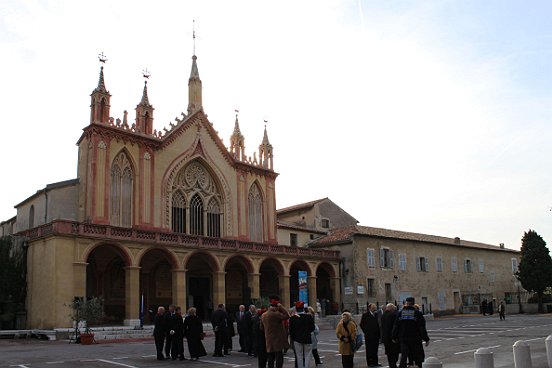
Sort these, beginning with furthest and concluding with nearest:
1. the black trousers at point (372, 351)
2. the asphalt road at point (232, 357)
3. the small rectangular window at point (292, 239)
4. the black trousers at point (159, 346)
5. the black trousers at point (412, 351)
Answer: the small rectangular window at point (292, 239)
the black trousers at point (159, 346)
the asphalt road at point (232, 357)
the black trousers at point (372, 351)
the black trousers at point (412, 351)

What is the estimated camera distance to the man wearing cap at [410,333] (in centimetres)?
1205

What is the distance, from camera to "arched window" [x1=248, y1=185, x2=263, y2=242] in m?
42.0

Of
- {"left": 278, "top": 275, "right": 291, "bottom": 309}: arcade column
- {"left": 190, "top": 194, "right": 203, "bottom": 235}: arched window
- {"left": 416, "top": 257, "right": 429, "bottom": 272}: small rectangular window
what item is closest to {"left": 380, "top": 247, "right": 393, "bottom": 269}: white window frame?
{"left": 416, "top": 257, "right": 429, "bottom": 272}: small rectangular window

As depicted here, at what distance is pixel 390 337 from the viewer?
43.2 ft

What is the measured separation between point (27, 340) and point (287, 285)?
18.1m

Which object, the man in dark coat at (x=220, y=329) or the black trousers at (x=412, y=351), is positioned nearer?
the black trousers at (x=412, y=351)

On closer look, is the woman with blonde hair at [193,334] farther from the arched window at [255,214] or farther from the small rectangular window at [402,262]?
the small rectangular window at [402,262]

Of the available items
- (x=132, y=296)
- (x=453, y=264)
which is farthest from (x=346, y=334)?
(x=453, y=264)

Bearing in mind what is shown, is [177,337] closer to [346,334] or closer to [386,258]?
[346,334]

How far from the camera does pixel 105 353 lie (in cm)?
1794

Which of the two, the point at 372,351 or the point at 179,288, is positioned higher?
the point at 179,288

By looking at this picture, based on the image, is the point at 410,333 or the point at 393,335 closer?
the point at 410,333

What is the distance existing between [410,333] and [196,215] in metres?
28.1

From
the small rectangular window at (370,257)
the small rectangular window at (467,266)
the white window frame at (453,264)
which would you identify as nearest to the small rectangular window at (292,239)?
the small rectangular window at (370,257)
